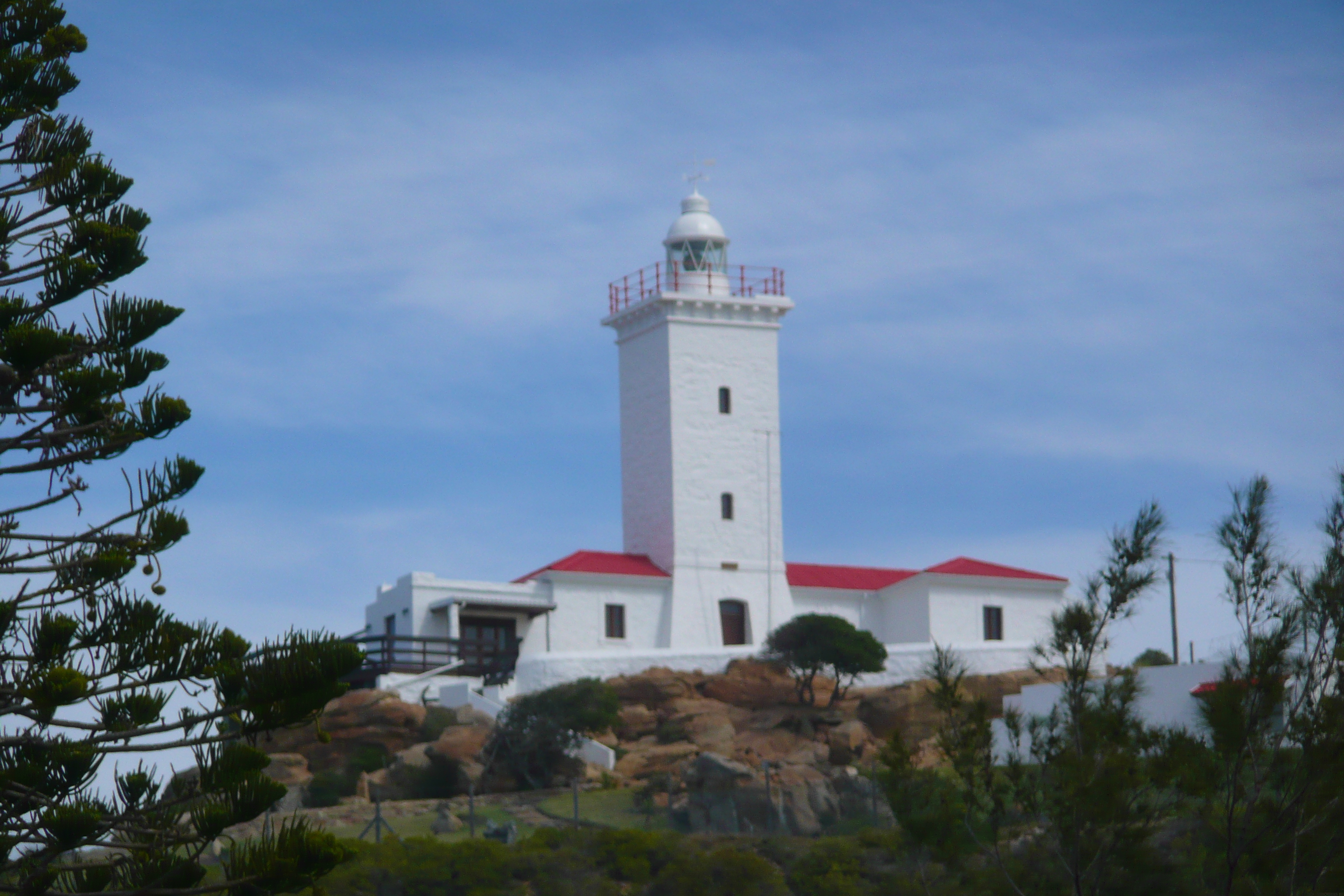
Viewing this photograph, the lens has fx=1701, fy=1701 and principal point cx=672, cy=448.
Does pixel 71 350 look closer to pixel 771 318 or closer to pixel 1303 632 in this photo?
pixel 1303 632

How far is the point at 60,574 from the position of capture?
8.08m

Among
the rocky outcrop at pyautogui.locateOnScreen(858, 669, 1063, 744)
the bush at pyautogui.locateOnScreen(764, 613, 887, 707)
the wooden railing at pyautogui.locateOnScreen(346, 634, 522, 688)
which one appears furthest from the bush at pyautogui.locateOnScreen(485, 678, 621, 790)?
the rocky outcrop at pyautogui.locateOnScreen(858, 669, 1063, 744)

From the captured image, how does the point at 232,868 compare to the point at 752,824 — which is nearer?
the point at 232,868

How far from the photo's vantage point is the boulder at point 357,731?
2725cm

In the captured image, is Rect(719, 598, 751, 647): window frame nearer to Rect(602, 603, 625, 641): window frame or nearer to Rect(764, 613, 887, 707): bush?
Rect(602, 603, 625, 641): window frame

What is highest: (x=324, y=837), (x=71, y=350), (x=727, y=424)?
(x=727, y=424)

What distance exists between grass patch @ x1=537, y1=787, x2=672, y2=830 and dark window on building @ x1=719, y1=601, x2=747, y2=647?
10.00 metres

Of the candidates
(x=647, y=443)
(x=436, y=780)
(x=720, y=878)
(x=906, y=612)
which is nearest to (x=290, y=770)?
(x=436, y=780)

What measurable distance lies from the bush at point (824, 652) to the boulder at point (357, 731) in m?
7.08

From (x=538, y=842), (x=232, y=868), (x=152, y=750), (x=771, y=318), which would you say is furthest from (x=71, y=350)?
(x=771, y=318)

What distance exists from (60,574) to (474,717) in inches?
806

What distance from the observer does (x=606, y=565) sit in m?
34.0

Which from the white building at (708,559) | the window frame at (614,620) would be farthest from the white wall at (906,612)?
the window frame at (614,620)

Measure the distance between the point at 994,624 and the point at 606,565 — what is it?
8467 mm
